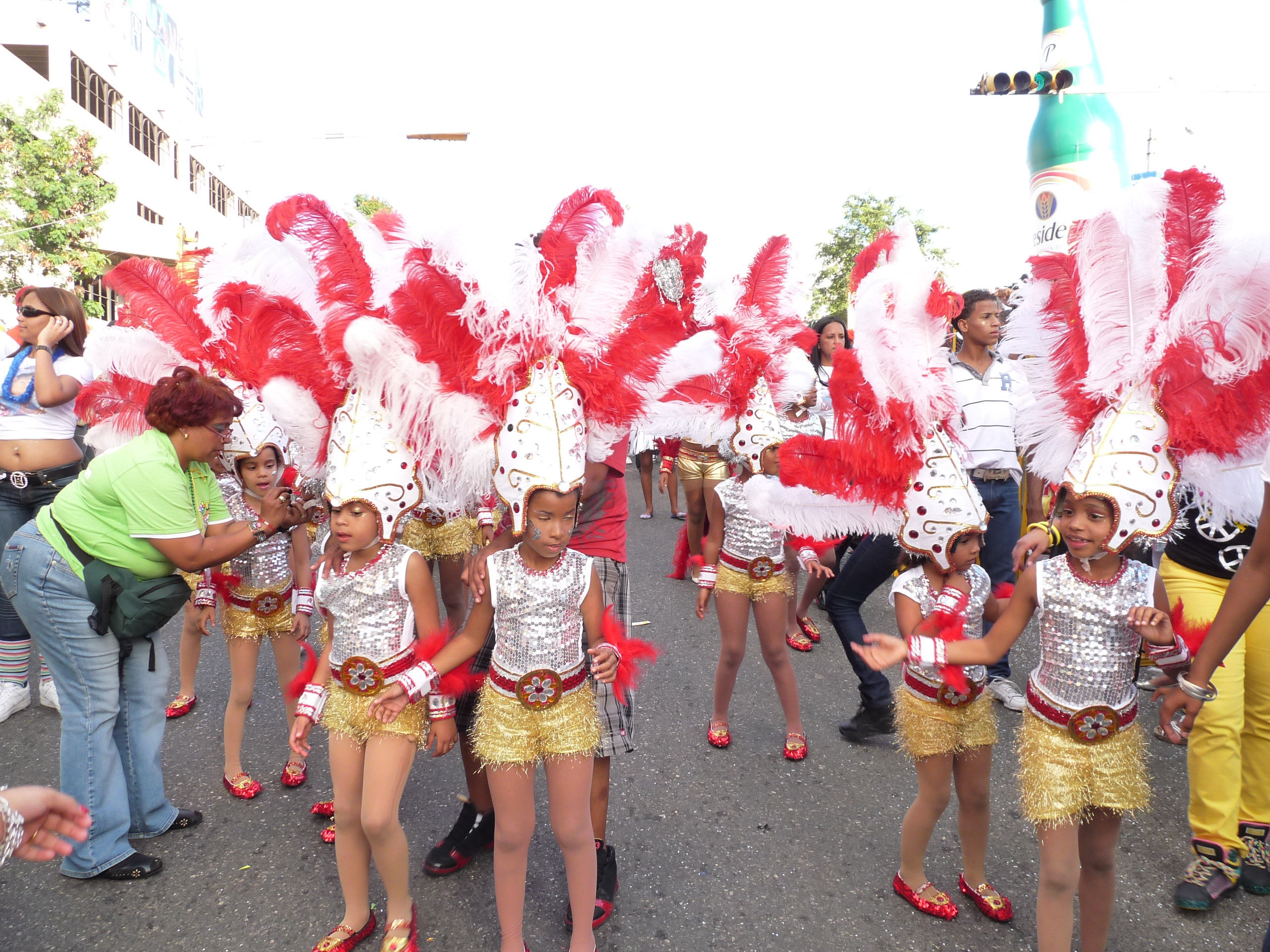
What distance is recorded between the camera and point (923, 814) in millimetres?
2588

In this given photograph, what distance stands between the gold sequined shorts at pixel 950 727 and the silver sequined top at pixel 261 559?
106 inches

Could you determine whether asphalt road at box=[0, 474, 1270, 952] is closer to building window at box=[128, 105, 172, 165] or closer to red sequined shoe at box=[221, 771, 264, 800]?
red sequined shoe at box=[221, 771, 264, 800]

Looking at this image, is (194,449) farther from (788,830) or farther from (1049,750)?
(1049,750)

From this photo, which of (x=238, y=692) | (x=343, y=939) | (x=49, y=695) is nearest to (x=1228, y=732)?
(x=343, y=939)

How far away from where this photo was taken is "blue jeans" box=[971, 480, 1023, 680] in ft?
13.4

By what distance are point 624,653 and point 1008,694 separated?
293 cm

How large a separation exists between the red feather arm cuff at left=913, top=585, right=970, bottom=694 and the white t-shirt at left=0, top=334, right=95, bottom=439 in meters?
4.16

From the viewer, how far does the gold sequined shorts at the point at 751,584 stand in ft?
11.9

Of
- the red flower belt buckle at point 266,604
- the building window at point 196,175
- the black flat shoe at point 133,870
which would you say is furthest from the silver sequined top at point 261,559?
the building window at point 196,175

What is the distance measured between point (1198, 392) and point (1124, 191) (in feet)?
1.96

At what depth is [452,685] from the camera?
7.79 feet

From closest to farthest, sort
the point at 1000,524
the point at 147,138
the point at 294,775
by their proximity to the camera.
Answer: the point at 294,775
the point at 1000,524
the point at 147,138

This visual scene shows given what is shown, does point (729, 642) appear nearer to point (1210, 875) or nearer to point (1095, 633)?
point (1095, 633)

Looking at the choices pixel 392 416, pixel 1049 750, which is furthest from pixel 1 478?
pixel 1049 750
